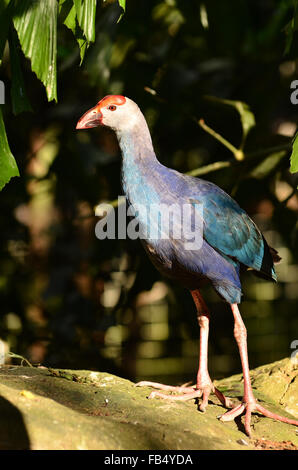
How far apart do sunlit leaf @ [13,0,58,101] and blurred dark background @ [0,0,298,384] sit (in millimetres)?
1893

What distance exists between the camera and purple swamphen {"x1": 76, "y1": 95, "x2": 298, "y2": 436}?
3.44 meters

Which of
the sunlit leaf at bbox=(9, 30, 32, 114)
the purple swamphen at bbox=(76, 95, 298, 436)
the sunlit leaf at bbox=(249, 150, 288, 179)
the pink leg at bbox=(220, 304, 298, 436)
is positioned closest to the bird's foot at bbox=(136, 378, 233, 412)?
the purple swamphen at bbox=(76, 95, 298, 436)

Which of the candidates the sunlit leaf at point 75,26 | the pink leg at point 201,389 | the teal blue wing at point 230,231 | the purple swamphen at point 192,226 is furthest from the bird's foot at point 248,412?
the sunlit leaf at point 75,26

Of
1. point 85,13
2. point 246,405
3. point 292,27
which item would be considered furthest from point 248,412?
point 85,13

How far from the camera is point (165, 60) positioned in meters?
5.25

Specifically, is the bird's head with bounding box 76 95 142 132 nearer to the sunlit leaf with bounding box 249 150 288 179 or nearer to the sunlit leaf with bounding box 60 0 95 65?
the sunlit leaf with bounding box 60 0 95 65

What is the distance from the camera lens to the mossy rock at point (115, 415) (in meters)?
2.49

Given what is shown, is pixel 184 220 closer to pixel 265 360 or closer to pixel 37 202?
pixel 37 202

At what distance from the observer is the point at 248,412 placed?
331cm

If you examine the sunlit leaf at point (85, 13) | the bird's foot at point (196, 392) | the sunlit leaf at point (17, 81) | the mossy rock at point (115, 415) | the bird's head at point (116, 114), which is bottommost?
the bird's foot at point (196, 392)

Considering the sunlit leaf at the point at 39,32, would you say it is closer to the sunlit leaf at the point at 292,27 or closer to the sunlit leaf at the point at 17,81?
the sunlit leaf at the point at 17,81

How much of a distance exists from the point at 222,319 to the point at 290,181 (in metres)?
2.15

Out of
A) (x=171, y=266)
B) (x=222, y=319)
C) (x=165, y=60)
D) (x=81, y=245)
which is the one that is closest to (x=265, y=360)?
(x=222, y=319)

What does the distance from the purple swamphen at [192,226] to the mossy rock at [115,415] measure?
13 centimetres
